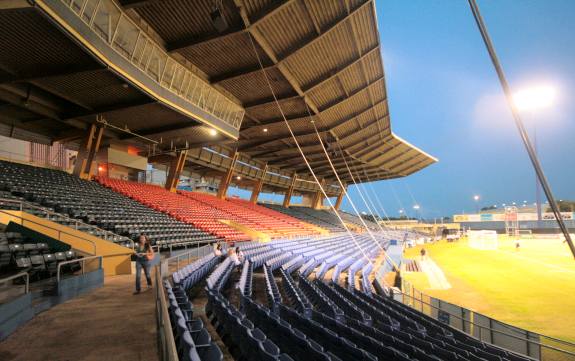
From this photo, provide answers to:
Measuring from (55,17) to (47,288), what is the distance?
663 cm

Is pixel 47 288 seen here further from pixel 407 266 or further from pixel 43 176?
pixel 407 266

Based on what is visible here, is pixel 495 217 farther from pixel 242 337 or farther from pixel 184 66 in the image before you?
pixel 242 337

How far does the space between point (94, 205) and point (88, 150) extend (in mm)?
5467

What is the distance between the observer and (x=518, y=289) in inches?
678

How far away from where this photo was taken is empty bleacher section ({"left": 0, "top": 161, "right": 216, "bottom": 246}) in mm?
12219

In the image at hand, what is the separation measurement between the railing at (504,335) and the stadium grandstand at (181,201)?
0.05 meters

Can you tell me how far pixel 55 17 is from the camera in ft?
29.1

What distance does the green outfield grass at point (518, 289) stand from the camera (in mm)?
11922

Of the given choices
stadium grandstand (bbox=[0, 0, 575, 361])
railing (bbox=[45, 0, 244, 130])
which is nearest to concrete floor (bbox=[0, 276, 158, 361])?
stadium grandstand (bbox=[0, 0, 575, 361])

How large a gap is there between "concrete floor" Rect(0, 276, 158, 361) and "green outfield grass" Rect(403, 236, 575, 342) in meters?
11.1

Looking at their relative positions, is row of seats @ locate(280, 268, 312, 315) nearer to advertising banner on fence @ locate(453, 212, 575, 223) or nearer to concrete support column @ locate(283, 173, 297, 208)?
concrete support column @ locate(283, 173, 297, 208)

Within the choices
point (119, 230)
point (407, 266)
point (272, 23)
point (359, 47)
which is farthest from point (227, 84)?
point (407, 266)

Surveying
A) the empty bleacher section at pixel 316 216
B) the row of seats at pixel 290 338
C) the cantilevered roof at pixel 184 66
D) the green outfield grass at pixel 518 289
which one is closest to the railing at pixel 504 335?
the green outfield grass at pixel 518 289

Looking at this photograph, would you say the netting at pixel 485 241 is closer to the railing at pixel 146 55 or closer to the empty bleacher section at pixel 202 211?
the empty bleacher section at pixel 202 211
